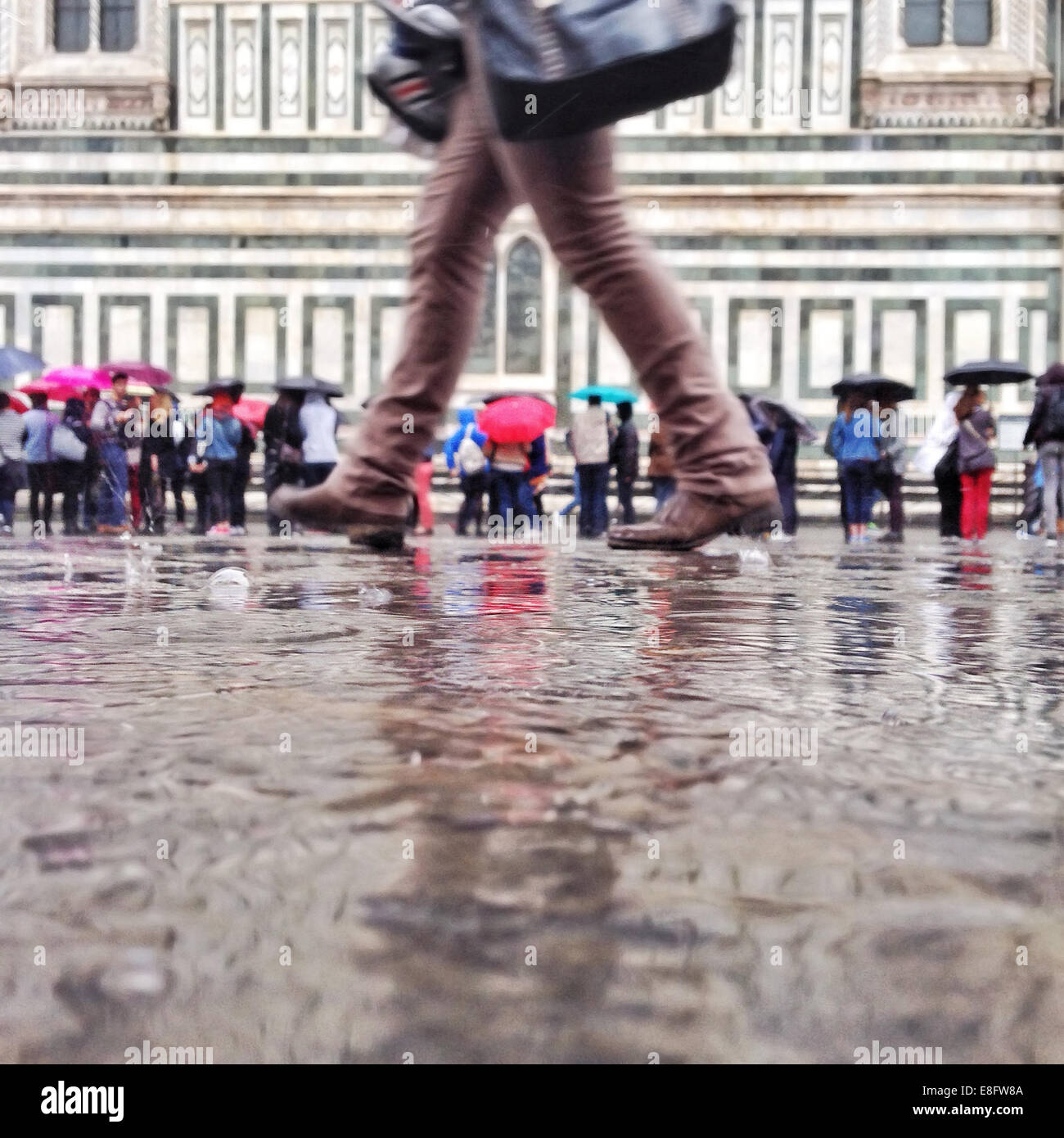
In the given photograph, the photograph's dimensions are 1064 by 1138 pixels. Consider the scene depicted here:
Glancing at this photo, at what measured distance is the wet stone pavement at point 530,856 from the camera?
352mm

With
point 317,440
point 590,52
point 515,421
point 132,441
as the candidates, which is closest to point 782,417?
point 515,421

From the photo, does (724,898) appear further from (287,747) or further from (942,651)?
(942,651)

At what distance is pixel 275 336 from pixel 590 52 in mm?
11456

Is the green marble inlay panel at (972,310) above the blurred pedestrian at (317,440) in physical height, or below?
above

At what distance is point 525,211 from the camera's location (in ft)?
43.7

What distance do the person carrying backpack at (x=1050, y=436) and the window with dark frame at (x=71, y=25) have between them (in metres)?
9.19

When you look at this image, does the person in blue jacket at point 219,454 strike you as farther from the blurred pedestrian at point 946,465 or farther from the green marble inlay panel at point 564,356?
the green marble inlay panel at point 564,356

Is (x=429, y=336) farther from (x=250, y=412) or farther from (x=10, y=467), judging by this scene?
(x=250, y=412)

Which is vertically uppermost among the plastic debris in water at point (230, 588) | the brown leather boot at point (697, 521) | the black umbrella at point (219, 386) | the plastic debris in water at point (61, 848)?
the black umbrella at point (219, 386)

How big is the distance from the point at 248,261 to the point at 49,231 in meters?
1.71

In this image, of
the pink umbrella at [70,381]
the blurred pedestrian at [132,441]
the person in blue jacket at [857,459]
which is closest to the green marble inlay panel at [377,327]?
the pink umbrella at [70,381]

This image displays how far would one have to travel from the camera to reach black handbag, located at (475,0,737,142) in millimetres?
1872

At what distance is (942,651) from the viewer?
4.04 ft

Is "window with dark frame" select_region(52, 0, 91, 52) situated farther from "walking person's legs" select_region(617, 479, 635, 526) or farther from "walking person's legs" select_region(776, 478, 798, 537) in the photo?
"walking person's legs" select_region(776, 478, 798, 537)
